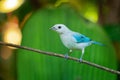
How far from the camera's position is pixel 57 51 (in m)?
0.51

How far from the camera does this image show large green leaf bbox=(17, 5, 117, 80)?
20.0 inches

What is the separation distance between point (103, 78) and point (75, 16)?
10cm

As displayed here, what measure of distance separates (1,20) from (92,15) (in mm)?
186

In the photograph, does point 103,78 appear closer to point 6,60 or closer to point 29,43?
point 29,43

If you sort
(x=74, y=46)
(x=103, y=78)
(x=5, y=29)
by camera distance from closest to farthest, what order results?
1. (x=74, y=46)
2. (x=103, y=78)
3. (x=5, y=29)

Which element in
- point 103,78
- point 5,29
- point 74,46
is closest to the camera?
point 74,46

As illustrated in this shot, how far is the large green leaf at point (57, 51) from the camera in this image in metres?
0.51

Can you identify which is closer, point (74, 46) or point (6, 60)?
point (74, 46)

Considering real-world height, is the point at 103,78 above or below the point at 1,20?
below

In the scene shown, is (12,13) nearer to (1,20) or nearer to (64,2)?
(1,20)

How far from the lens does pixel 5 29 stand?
2.20ft

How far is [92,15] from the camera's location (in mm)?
733

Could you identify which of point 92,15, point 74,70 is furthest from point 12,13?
point 74,70

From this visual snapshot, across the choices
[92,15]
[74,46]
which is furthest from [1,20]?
[74,46]
